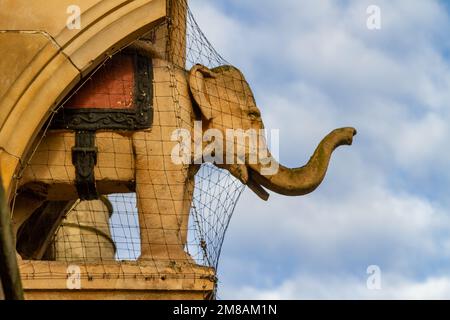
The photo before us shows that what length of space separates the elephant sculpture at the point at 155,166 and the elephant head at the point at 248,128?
0.04 feet

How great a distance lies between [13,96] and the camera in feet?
46.7

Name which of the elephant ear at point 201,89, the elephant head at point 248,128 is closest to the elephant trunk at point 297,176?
the elephant head at point 248,128

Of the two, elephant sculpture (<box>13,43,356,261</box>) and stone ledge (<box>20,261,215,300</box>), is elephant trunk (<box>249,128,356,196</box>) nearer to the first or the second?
elephant sculpture (<box>13,43,356,261</box>)

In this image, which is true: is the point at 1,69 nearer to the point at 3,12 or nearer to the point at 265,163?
the point at 3,12

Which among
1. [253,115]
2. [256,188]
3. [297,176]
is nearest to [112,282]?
[256,188]

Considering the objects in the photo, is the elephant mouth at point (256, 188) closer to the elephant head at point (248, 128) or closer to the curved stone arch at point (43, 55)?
the elephant head at point (248, 128)

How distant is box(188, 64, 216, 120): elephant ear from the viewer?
50.0 feet

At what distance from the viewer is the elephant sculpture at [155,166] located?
48.5 ft

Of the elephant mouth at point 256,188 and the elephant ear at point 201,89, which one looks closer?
the elephant ear at point 201,89

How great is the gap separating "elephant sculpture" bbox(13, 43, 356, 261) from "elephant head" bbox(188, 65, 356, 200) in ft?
0.04

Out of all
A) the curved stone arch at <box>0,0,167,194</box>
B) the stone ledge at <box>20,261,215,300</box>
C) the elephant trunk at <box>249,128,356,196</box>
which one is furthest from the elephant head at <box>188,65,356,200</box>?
the stone ledge at <box>20,261,215,300</box>

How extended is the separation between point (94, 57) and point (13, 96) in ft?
2.28
